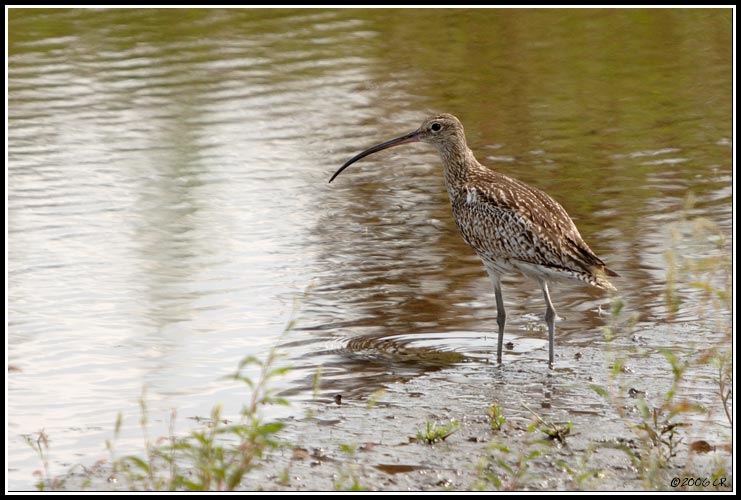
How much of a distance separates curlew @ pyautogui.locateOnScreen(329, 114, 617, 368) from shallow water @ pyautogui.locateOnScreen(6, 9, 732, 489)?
1.86 ft

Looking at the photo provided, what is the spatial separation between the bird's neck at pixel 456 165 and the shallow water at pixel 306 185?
39.4 inches

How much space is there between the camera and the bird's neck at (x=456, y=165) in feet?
30.8

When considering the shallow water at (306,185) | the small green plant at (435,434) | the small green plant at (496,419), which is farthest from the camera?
the shallow water at (306,185)

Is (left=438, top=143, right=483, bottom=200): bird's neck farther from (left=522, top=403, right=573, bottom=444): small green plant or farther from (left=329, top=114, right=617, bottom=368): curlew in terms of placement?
(left=522, top=403, right=573, bottom=444): small green plant

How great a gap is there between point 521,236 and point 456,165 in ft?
3.96

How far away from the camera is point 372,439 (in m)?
7.01

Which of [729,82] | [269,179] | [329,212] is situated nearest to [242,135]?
[269,179]

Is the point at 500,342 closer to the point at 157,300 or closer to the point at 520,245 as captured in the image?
the point at 520,245

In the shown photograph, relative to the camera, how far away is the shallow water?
28.6 ft

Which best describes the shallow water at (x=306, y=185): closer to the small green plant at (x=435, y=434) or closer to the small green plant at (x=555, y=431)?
the small green plant at (x=435, y=434)

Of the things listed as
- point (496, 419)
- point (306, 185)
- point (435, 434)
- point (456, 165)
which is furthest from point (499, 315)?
point (306, 185)

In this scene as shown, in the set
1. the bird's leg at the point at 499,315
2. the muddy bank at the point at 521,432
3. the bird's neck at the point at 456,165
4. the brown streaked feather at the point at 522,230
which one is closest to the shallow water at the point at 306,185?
the bird's leg at the point at 499,315

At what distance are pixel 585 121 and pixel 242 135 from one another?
4.36m

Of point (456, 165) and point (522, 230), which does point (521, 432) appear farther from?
point (456, 165)
